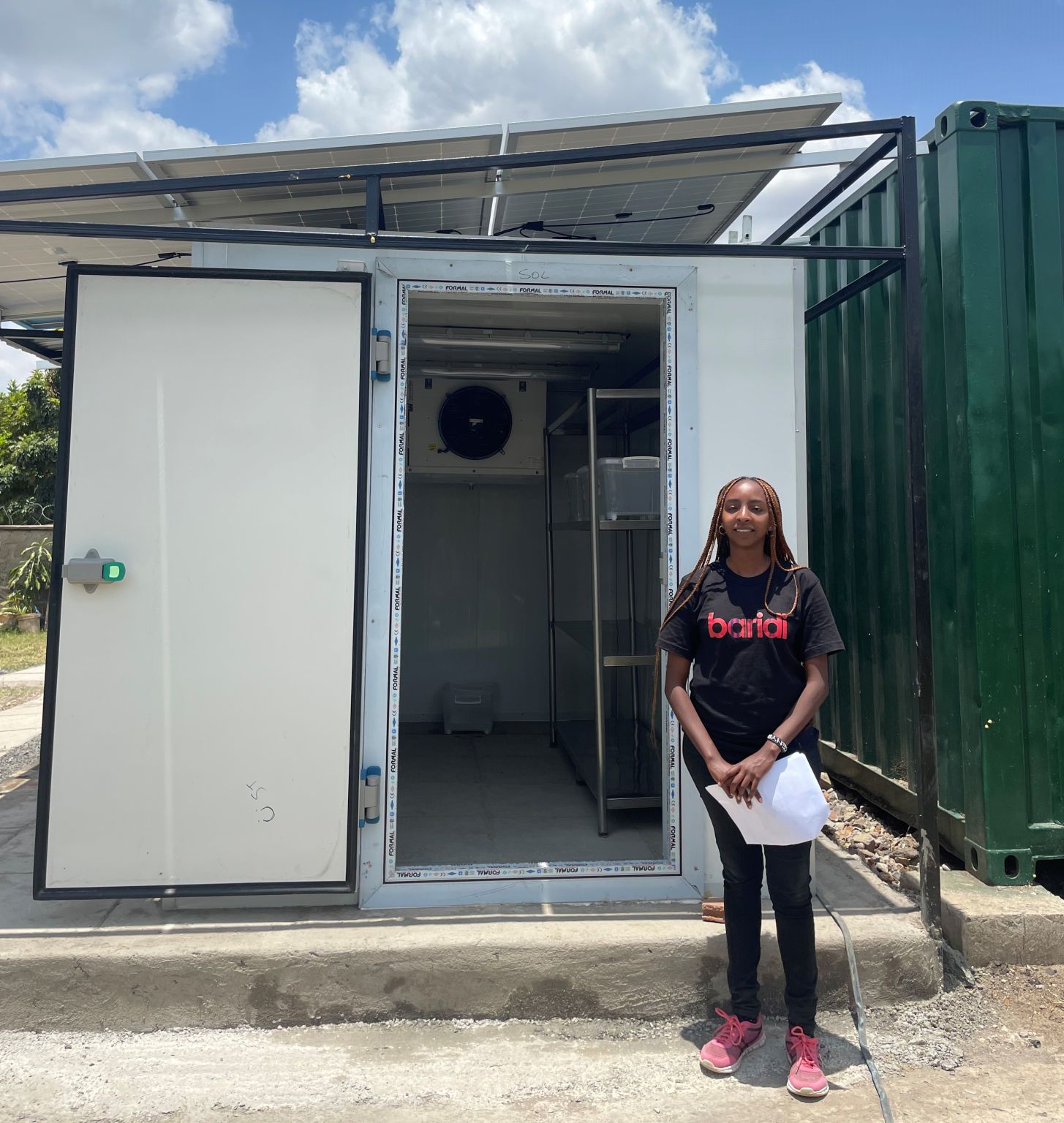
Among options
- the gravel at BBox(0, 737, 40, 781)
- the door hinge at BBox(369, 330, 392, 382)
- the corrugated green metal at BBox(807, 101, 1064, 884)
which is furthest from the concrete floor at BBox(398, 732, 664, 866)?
the gravel at BBox(0, 737, 40, 781)

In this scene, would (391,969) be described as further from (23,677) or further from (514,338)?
(23,677)

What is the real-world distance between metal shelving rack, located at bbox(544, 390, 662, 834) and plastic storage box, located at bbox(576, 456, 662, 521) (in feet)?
0.14

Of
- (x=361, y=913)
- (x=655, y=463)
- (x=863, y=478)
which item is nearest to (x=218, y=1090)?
(x=361, y=913)

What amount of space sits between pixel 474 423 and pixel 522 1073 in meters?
3.68

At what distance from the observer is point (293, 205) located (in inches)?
129

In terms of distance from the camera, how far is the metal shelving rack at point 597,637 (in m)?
3.54

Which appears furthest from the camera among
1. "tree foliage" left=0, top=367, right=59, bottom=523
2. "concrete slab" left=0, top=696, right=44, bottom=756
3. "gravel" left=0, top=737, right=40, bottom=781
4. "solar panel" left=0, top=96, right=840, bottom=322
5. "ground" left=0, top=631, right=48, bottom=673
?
"tree foliage" left=0, top=367, right=59, bottom=523

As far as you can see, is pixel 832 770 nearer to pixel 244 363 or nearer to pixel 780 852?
pixel 780 852

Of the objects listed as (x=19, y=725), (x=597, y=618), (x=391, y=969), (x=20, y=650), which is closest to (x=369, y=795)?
(x=391, y=969)

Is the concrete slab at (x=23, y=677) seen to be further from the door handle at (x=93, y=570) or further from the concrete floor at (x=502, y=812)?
the door handle at (x=93, y=570)

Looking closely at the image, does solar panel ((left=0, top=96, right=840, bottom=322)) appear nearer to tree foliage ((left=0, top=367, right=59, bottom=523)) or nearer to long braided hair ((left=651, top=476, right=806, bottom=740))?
long braided hair ((left=651, top=476, right=806, bottom=740))

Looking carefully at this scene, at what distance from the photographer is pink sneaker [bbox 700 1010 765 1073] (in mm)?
2334

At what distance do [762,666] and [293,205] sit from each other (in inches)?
98.5

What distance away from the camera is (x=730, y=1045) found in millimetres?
2359
